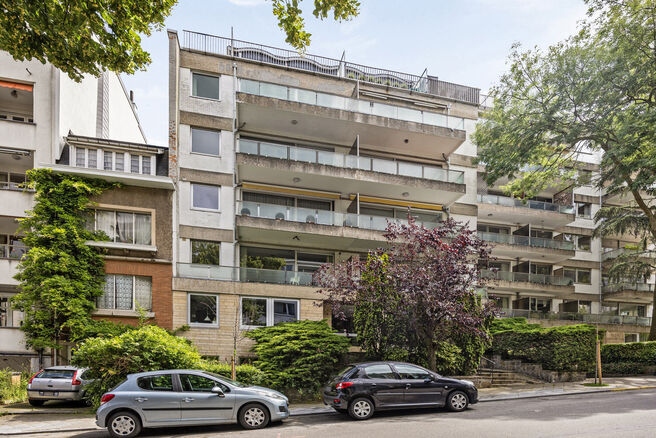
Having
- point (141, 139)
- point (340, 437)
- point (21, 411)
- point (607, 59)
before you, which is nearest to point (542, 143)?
point (607, 59)

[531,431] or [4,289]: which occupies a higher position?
[4,289]

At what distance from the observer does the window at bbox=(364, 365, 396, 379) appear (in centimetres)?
1180

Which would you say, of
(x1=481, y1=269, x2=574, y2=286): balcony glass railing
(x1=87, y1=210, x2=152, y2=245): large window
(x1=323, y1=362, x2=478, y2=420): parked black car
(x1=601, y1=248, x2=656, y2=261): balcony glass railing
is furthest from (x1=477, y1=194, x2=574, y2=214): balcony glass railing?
(x1=87, y1=210, x2=152, y2=245): large window

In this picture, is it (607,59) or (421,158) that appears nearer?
(607,59)

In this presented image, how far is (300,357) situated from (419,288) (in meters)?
4.78

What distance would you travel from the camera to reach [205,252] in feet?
68.4

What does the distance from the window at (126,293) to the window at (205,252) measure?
103 inches

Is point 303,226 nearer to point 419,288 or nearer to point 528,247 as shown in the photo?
point 419,288

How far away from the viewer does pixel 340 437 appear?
9.20m

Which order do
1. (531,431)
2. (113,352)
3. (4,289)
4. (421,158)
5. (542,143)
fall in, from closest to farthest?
(531,431)
(113,352)
(4,289)
(542,143)
(421,158)

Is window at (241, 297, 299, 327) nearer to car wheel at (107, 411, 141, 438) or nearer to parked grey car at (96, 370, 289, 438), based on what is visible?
parked grey car at (96, 370, 289, 438)

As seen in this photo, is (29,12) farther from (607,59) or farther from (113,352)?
(607,59)

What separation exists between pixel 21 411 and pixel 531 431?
13821 mm

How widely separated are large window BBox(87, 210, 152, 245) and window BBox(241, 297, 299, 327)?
16.8 feet
